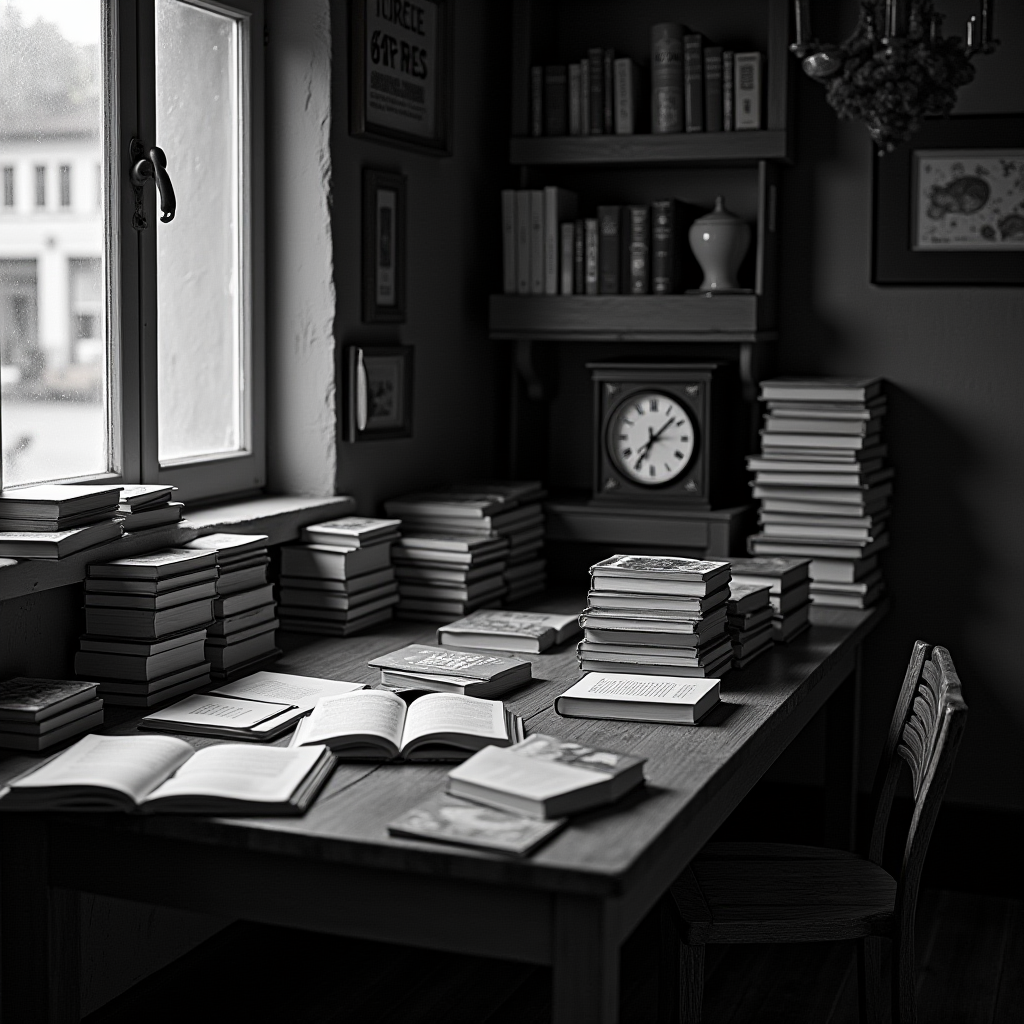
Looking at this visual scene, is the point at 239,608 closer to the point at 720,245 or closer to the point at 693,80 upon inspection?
the point at 720,245

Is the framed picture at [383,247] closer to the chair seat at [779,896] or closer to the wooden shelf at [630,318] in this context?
the wooden shelf at [630,318]

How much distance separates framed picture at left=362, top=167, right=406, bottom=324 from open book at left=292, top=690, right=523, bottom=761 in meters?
1.25

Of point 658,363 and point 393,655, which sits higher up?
point 658,363

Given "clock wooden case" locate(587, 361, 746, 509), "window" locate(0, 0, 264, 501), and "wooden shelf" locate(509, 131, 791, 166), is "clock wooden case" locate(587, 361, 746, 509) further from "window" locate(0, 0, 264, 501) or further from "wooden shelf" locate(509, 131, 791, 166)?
"window" locate(0, 0, 264, 501)

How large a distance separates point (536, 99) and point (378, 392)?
937mm

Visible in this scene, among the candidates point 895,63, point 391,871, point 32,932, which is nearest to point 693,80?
point 895,63

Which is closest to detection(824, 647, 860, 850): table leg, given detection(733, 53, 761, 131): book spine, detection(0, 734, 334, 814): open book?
detection(733, 53, 761, 131): book spine

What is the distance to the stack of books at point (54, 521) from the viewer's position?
7.73 ft

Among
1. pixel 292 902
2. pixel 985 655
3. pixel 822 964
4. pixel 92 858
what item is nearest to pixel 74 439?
pixel 92 858

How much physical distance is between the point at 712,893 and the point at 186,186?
5.74 ft

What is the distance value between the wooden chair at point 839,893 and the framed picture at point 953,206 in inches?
52.3

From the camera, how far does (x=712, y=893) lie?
8.11 feet

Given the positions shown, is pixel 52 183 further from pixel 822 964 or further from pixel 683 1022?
pixel 822 964

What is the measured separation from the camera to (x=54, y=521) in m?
2.40
